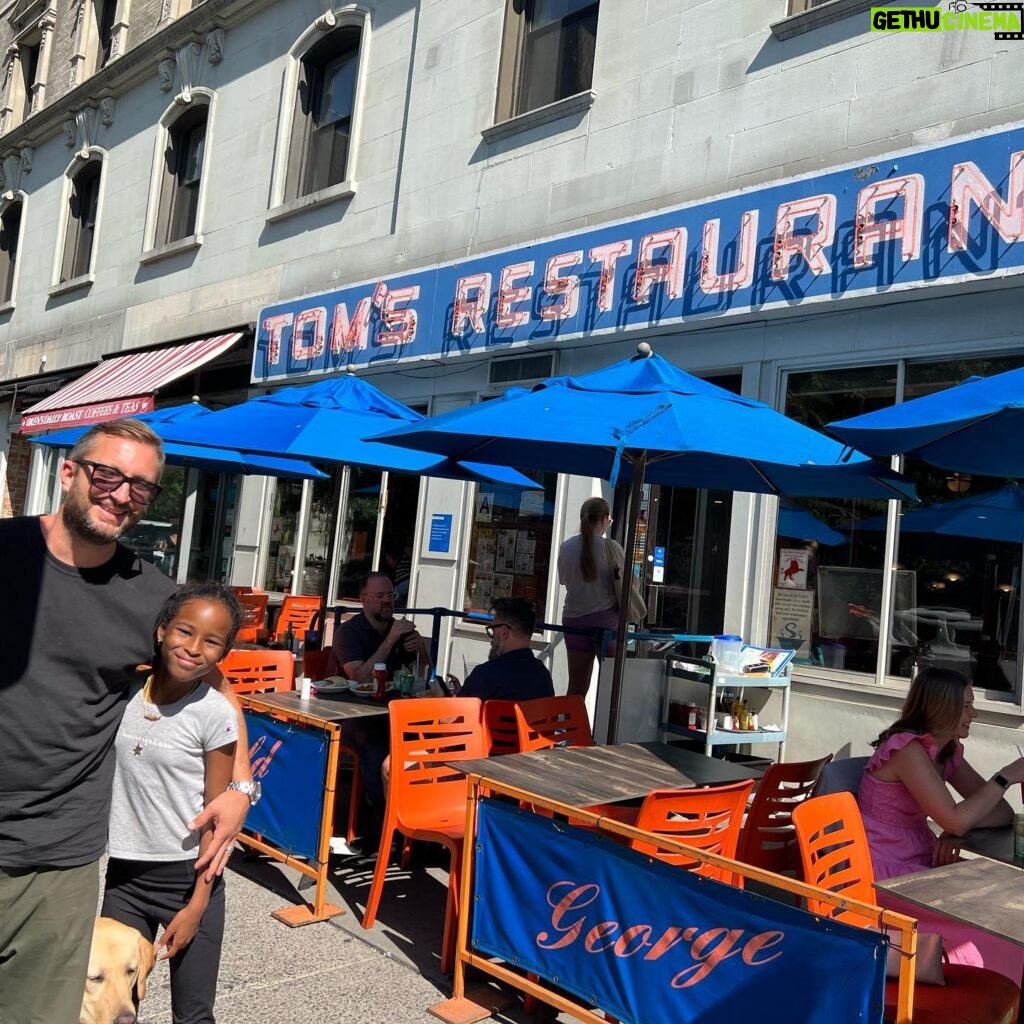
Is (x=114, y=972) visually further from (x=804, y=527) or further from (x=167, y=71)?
(x=167, y=71)

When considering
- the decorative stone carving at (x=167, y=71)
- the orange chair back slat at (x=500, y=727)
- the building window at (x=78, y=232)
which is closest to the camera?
the orange chair back slat at (x=500, y=727)

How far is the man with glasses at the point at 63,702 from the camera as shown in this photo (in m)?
2.12

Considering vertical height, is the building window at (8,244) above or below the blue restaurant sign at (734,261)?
above

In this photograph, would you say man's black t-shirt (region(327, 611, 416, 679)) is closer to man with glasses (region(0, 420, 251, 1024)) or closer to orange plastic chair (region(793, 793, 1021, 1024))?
orange plastic chair (region(793, 793, 1021, 1024))

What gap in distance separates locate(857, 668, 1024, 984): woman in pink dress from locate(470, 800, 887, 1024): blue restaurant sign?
0.90 m

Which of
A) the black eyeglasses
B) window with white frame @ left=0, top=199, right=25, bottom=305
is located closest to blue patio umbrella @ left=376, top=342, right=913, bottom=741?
the black eyeglasses

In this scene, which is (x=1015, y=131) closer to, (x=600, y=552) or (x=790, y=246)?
(x=790, y=246)

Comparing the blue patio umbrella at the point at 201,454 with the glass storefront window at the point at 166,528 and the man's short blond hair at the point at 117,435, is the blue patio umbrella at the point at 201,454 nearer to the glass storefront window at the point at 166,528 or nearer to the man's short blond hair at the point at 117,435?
the glass storefront window at the point at 166,528

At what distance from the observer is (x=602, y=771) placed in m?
4.05

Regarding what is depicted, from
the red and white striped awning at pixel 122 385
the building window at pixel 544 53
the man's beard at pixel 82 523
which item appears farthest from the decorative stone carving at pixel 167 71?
the man's beard at pixel 82 523

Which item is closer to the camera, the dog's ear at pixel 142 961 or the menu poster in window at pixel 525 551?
the dog's ear at pixel 142 961

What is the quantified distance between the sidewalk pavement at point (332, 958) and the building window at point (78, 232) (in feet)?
54.1

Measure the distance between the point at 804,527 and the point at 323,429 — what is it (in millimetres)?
3697

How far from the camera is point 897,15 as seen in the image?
704cm
